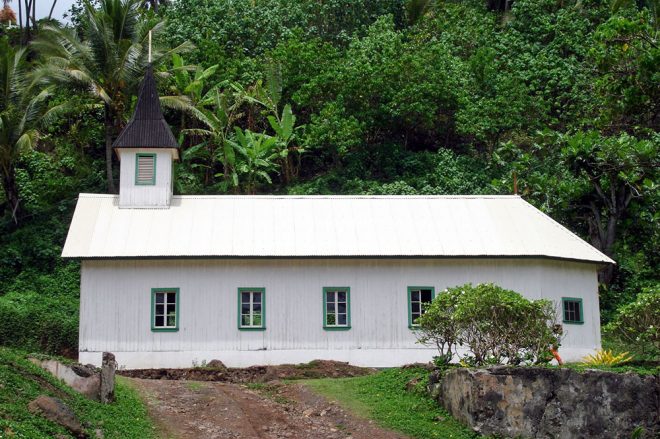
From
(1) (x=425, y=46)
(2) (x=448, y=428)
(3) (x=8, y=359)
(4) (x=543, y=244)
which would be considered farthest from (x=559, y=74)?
(3) (x=8, y=359)

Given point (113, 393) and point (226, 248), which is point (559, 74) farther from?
point (113, 393)

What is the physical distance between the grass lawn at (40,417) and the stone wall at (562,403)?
6335 millimetres

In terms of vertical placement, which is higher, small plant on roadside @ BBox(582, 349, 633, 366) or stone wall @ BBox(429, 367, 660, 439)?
small plant on roadside @ BBox(582, 349, 633, 366)

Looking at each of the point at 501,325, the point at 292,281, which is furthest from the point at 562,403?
the point at 292,281

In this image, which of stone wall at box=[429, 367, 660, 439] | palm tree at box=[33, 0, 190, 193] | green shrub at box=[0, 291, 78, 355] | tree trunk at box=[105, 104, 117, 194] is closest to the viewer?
stone wall at box=[429, 367, 660, 439]

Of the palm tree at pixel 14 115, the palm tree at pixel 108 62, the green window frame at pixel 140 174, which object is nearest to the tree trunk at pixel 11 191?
the palm tree at pixel 14 115

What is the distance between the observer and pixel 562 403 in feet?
60.6

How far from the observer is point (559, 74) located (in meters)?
43.0

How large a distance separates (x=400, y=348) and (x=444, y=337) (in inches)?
240

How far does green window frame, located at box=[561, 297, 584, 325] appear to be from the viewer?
27516 millimetres

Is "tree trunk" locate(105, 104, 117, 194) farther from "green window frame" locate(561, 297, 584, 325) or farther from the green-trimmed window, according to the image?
"green window frame" locate(561, 297, 584, 325)

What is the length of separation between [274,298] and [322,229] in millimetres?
2620

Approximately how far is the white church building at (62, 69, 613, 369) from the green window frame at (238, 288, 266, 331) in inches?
1.1

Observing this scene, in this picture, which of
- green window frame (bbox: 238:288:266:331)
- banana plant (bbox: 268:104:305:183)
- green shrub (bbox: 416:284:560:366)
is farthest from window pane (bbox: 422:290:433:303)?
banana plant (bbox: 268:104:305:183)
